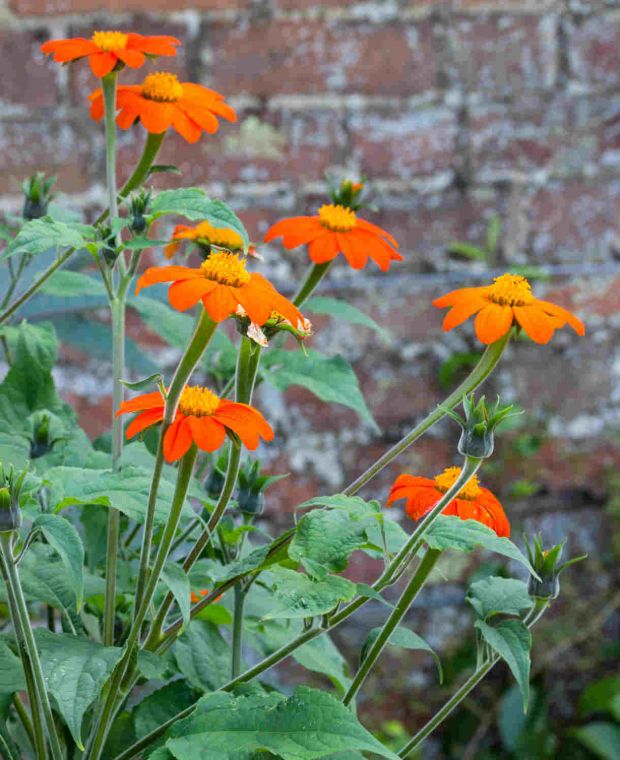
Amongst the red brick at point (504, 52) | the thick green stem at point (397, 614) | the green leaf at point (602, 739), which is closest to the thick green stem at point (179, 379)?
the thick green stem at point (397, 614)

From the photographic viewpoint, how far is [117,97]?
527 millimetres

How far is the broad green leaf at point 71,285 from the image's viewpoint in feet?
1.85

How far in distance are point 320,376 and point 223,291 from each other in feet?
0.73

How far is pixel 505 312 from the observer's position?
0.42 m

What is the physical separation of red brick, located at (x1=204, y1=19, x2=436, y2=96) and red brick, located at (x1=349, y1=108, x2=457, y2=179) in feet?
0.08

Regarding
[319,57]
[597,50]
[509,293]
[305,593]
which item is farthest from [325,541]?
[597,50]

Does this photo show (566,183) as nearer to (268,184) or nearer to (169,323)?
(268,184)

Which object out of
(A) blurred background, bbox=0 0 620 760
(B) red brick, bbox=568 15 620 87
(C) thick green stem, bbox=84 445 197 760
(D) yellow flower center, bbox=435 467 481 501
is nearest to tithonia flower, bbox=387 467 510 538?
(D) yellow flower center, bbox=435 467 481 501

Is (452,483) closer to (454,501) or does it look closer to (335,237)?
(454,501)

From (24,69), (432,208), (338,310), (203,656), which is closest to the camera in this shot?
(203,656)

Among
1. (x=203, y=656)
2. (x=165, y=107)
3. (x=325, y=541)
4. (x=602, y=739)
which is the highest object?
(x=165, y=107)

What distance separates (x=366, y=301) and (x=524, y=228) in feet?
0.62

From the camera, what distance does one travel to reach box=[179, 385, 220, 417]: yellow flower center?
37 cm

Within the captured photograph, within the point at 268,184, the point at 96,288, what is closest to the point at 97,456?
the point at 96,288
